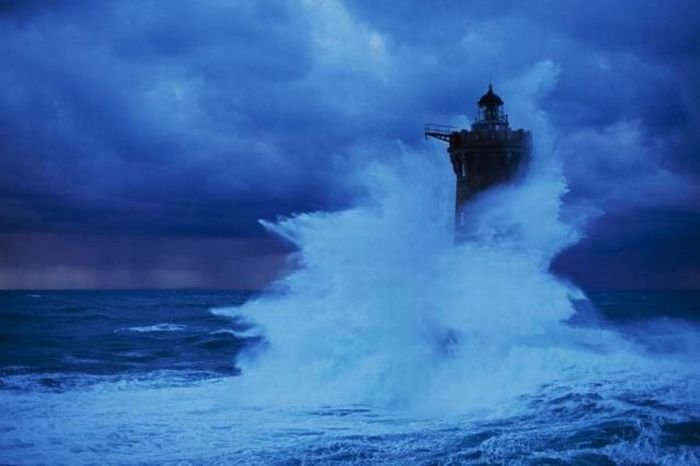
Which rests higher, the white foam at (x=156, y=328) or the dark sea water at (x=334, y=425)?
the white foam at (x=156, y=328)

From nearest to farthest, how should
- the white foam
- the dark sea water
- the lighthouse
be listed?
the dark sea water, the lighthouse, the white foam

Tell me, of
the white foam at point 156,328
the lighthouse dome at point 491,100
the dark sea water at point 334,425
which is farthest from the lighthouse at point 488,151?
the white foam at point 156,328

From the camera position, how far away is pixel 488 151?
16516 mm

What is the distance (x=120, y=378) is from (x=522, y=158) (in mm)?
11374

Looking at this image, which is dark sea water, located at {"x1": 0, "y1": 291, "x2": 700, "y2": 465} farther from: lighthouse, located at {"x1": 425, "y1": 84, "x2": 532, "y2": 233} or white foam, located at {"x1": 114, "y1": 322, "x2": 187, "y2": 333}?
white foam, located at {"x1": 114, "y1": 322, "x2": 187, "y2": 333}

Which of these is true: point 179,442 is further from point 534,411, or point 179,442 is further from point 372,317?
point 372,317

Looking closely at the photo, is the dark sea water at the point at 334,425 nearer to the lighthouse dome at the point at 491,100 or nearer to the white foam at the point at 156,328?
the lighthouse dome at the point at 491,100

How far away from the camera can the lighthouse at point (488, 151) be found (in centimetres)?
1645

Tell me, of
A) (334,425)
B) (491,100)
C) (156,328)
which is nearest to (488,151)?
(491,100)

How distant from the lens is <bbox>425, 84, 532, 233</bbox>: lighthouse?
1645 centimetres

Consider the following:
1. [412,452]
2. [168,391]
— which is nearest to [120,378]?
[168,391]

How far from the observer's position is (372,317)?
1409cm

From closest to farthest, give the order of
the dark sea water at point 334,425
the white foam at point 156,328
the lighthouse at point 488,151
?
the dark sea water at point 334,425, the lighthouse at point 488,151, the white foam at point 156,328

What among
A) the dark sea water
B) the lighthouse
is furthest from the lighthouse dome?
the dark sea water
